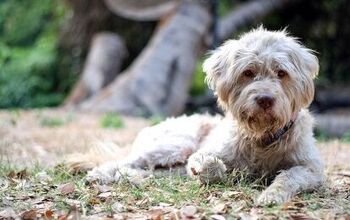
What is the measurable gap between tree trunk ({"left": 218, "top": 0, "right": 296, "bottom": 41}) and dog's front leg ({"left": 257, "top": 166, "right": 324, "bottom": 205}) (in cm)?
932

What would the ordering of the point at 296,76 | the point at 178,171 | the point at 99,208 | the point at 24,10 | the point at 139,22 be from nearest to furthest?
the point at 99,208 → the point at 296,76 → the point at 178,171 → the point at 139,22 → the point at 24,10

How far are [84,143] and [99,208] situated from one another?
147 inches

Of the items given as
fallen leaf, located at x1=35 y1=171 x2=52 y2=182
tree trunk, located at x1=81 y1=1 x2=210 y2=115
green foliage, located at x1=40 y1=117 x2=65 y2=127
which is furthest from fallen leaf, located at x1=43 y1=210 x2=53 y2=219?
tree trunk, located at x1=81 y1=1 x2=210 y2=115

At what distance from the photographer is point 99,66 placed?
15.2m

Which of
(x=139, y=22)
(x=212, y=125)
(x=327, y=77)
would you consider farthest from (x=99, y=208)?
(x=327, y=77)

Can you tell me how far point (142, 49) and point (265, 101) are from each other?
1147 cm

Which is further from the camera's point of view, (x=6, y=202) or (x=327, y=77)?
(x=327, y=77)

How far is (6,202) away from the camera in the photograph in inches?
195

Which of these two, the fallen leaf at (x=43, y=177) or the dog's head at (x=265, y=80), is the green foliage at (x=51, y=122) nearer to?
the fallen leaf at (x=43, y=177)

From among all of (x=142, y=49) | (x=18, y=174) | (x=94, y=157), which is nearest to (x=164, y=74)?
(x=142, y=49)

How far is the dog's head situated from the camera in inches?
208

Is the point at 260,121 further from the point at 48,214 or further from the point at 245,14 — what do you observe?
the point at 245,14

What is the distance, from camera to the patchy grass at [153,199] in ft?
15.0

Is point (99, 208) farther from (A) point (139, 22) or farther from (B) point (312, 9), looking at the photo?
(B) point (312, 9)
